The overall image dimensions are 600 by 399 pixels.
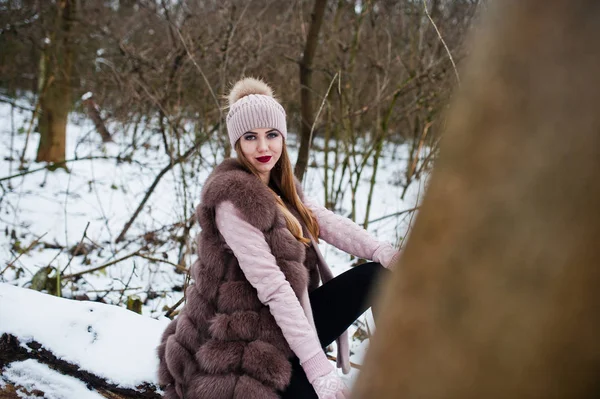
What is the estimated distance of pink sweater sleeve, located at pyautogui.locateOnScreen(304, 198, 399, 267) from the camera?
6.63 feet

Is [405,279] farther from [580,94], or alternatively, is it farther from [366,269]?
[366,269]

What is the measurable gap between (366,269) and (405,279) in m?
1.51

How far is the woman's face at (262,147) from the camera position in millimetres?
1931

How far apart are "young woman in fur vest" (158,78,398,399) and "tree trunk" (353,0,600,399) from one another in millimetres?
1177

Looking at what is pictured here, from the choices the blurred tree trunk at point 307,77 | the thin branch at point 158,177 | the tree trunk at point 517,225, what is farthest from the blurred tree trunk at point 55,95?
the tree trunk at point 517,225

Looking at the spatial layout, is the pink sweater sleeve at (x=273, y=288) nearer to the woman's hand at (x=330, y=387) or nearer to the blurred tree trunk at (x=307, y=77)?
the woman's hand at (x=330, y=387)

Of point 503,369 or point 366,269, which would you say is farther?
point 366,269

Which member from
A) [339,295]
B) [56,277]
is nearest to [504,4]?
[339,295]

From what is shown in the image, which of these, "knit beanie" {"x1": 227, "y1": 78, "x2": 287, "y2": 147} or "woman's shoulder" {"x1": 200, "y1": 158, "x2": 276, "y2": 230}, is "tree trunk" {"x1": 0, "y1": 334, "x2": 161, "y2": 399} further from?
"knit beanie" {"x1": 227, "y1": 78, "x2": 287, "y2": 147}

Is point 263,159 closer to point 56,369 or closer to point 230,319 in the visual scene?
point 230,319

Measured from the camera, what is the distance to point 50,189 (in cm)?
662

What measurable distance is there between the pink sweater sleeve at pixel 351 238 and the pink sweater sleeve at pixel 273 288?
465 mm

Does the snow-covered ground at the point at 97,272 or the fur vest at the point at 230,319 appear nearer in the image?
the fur vest at the point at 230,319

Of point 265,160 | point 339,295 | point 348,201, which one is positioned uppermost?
point 265,160
